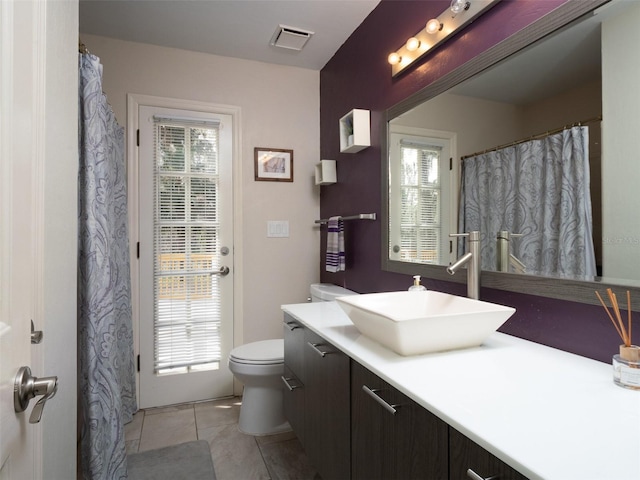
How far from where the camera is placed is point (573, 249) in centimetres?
107

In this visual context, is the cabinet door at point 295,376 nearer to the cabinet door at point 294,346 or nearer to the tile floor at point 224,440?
the cabinet door at point 294,346

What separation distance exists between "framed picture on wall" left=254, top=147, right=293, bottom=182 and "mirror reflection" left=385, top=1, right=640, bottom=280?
129cm

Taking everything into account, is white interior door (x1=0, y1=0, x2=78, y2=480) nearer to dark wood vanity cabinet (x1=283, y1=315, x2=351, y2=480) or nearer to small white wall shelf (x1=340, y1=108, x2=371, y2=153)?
dark wood vanity cabinet (x1=283, y1=315, x2=351, y2=480)

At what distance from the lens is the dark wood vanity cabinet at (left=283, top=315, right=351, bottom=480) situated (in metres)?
1.17

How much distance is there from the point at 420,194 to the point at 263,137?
146cm

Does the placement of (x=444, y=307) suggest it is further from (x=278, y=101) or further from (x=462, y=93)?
(x=278, y=101)

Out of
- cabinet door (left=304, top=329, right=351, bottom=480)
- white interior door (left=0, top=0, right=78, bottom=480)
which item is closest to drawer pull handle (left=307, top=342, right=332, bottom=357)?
cabinet door (left=304, top=329, right=351, bottom=480)

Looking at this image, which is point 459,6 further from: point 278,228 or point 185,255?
point 185,255

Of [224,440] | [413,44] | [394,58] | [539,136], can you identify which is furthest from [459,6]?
[224,440]

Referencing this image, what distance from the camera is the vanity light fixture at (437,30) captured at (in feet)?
4.59

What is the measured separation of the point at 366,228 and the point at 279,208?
82 cm

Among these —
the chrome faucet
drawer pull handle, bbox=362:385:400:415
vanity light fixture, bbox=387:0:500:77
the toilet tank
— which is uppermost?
vanity light fixture, bbox=387:0:500:77

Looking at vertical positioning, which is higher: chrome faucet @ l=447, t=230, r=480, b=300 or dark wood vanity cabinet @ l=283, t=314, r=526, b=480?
chrome faucet @ l=447, t=230, r=480, b=300

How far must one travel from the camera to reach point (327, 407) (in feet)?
4.24
